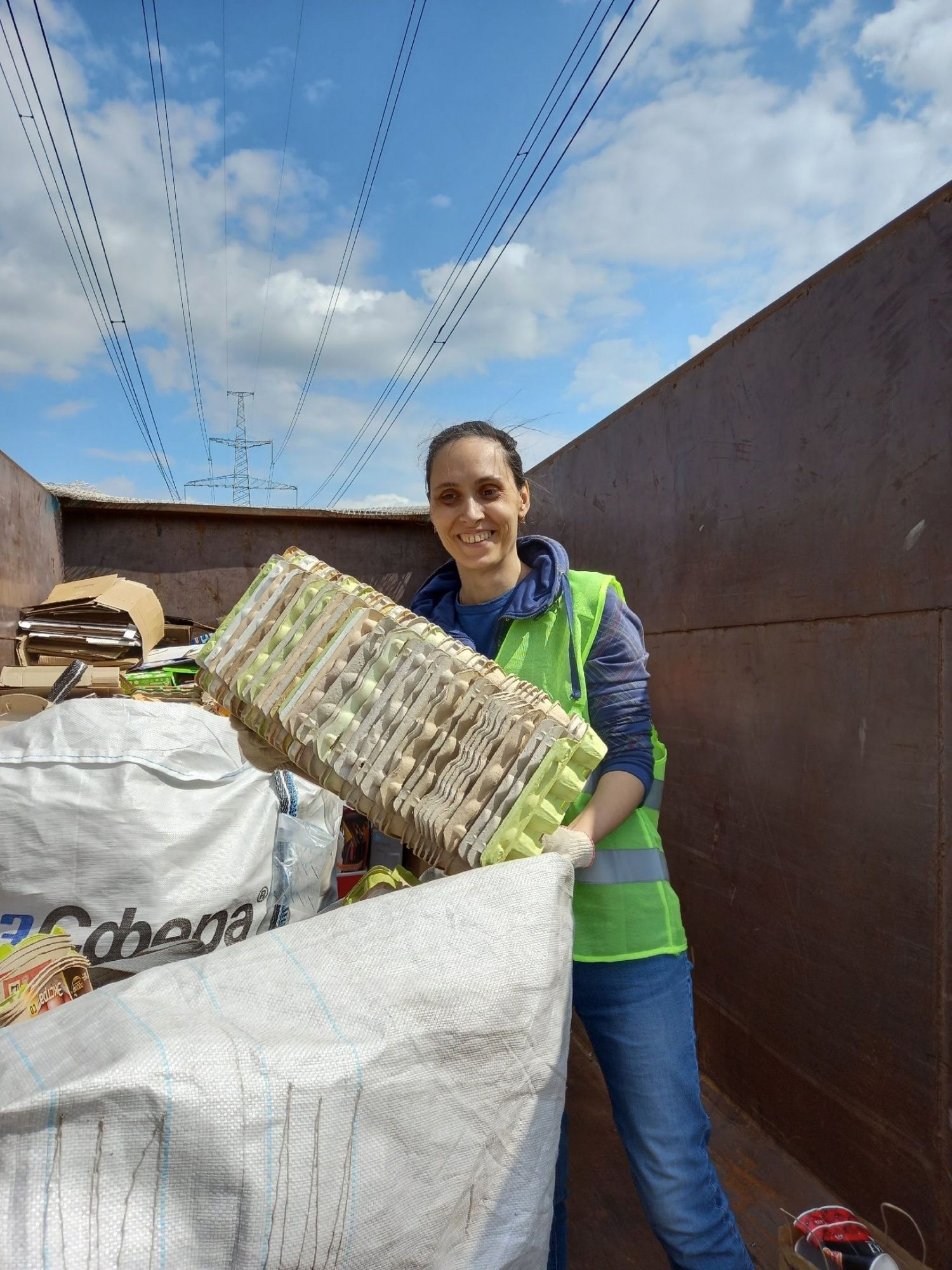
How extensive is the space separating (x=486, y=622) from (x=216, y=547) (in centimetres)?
259

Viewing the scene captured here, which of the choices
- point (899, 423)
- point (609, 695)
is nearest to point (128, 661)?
point (609, 695)

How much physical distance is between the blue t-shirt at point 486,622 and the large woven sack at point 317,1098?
0.53 metres

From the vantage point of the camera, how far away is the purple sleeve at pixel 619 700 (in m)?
1.36

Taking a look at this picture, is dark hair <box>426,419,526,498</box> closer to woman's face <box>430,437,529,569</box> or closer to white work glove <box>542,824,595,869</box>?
woman's face <box>430,437,529,569</box>

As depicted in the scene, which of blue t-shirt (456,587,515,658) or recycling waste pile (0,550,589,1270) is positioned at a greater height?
blue t-shirt (456,587,515,658)

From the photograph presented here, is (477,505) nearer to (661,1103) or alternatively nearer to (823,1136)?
(661,1103)

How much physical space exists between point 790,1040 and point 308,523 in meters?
2.90

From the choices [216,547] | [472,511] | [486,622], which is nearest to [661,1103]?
[486,622]

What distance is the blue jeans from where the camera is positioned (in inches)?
48.2

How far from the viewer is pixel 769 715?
74.2 inches

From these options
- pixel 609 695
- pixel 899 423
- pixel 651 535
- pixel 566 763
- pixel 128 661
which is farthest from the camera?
pixel 128 661

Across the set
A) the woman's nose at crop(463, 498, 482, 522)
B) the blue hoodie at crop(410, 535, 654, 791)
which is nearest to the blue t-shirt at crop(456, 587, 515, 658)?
the blue hoodie at crop(410, 535, 654, 791)

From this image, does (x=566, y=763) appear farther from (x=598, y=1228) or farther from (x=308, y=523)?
(x=308, y=523)

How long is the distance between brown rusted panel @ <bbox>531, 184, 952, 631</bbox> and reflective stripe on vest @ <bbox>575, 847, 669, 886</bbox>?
0.70m
